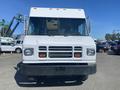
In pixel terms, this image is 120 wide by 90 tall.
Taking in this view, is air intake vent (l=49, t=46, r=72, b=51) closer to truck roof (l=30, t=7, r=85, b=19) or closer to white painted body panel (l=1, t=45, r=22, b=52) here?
truck roof (l=30, t=7, r=85, b=19)

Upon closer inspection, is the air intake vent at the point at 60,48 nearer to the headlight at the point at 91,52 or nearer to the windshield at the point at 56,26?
the headlight at the point at 91,52

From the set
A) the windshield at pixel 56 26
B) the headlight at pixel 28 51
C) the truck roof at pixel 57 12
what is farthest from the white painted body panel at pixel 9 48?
the headlight at pixel 28 51

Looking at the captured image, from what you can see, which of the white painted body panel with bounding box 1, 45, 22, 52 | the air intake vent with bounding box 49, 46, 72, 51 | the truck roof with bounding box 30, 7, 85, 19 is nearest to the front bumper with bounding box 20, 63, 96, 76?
the air intake vent with bounding box 49, 46, 72, 51

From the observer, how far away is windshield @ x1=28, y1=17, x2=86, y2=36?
39.3ft

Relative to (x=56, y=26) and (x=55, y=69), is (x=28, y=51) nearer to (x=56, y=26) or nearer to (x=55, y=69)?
(x=55, y=69)

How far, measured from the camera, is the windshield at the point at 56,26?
11977 millimetres

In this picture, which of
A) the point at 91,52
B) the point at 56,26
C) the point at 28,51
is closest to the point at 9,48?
the point at 56,26

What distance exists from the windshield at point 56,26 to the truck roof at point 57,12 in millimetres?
177

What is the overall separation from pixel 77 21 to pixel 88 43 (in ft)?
5.38

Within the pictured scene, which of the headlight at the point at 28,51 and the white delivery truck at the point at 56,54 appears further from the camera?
the headlight at the point at 28,51

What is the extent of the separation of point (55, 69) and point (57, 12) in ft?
10.1

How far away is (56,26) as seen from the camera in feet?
39.9

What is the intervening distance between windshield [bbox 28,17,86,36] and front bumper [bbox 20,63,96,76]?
1793 millimetres

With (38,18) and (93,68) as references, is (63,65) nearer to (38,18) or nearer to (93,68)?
(93,68)
